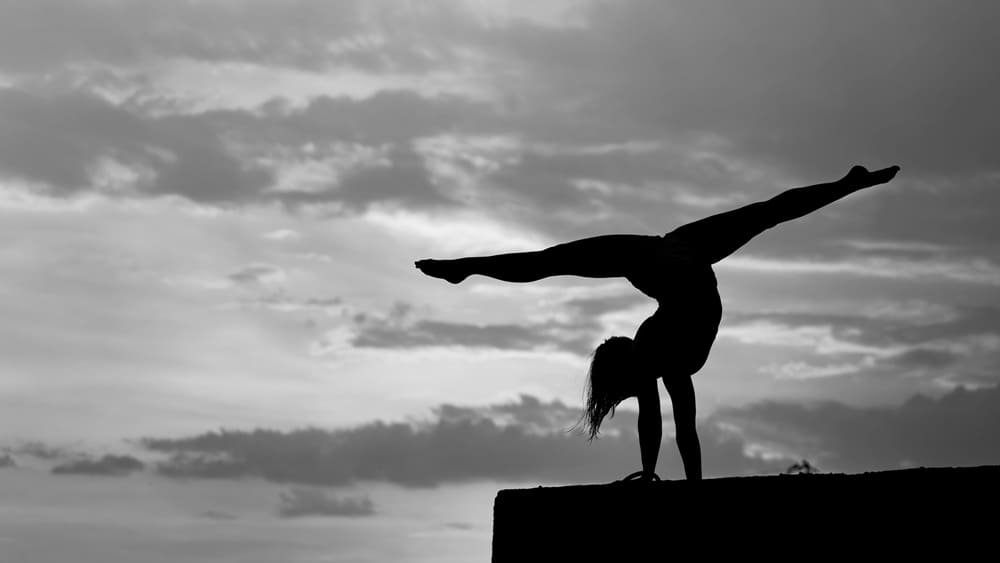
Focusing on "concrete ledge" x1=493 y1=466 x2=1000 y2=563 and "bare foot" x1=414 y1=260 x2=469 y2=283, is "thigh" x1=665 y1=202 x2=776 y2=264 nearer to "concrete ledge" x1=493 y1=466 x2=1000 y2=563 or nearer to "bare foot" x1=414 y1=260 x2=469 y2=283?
"bare foot" x1=414 y1=260 x2=469 y2=283

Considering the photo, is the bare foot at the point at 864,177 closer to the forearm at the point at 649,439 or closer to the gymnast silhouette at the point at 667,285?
the gymnast silhouette at the point at 667,285

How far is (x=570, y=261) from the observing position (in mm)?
9742

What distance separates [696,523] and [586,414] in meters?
1.49

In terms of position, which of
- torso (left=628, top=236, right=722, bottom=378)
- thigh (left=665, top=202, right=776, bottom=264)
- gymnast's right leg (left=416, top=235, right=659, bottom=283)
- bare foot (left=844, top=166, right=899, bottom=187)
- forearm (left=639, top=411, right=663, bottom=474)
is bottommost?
forearm (left=639, top=411, right=663, bottom=474)

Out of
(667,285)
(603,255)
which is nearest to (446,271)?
(603,255)

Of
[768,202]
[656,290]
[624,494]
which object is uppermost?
[768,202]

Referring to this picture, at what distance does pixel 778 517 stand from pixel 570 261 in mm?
2824

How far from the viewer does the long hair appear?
9305mm

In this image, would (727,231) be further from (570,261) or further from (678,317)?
(570,261)

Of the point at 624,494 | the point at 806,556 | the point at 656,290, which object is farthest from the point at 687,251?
the point at 806,556

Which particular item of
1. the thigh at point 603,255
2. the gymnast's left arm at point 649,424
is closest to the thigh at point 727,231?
the thigh at point 603,255

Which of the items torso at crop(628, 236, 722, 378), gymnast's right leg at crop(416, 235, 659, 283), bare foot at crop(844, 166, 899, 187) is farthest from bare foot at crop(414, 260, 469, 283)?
bare foot at crop(844, 166, 899, 187)

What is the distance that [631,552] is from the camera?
8602mm

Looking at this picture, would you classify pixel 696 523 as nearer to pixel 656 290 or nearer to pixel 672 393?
pixel 672 393
